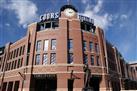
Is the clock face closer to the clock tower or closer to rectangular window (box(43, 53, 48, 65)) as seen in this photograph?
the clock tower

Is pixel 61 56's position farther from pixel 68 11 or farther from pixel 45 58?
pixel 68 11

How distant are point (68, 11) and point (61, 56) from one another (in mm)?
11732

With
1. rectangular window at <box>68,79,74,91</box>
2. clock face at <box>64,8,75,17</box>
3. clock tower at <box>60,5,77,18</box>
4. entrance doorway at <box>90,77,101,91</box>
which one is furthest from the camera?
clock face at <box>64,8,75,17</box>

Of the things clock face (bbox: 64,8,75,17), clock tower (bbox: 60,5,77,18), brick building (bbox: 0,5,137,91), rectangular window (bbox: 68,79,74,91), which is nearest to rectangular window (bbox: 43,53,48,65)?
brick building (bbox: 0,5,137,91)

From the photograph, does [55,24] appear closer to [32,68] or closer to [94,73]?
[32,68]

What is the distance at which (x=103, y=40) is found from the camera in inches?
1694

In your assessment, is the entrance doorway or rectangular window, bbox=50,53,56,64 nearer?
rectangular window, bbox=50,53,56,64

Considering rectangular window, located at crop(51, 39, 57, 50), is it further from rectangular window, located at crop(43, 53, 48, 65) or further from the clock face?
the clock face

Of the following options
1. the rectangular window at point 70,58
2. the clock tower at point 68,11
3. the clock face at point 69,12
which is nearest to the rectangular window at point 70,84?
the rectangular window at point 70,58

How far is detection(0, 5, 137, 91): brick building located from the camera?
3569 centimetres

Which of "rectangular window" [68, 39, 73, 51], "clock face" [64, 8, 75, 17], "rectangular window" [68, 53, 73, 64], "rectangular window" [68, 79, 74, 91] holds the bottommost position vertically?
"rectangular window" [68, 79, 74, 91]

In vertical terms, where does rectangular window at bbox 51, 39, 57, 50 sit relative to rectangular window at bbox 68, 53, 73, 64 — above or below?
above

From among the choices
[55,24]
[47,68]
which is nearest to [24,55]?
[47,68]

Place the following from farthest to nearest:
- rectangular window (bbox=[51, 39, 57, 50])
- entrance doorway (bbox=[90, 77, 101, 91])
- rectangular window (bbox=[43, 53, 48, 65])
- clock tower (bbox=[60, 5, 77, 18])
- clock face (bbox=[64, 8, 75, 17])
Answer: clock face (bbox=[64, 8, 75, 17]) → clock tower (bbox=[60, 5, 77, 18]) → entrance doorway (bbox=[90, 77, 101, 91]) → rectangular window (bbox=[51, 39, 57, 50]) → rectangular window (bbox=[43, 53, 48, 65])
